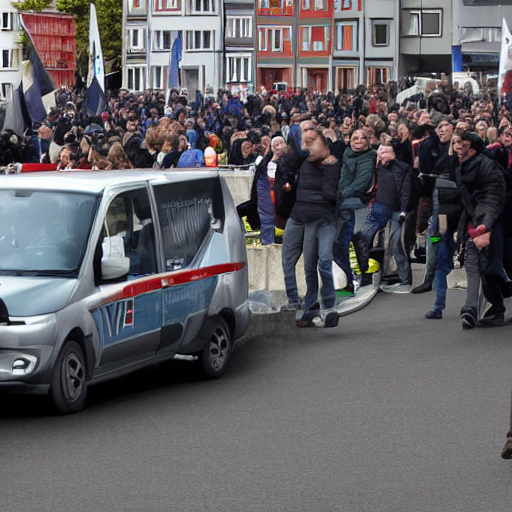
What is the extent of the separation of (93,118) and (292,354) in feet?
81.3

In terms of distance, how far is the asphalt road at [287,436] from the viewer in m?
8.41

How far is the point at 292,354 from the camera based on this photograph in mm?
14422

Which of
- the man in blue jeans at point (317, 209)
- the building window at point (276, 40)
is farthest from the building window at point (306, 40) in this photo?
the man in blue jeans at point (317, 209)

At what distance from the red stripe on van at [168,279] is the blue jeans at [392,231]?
5.82 metres

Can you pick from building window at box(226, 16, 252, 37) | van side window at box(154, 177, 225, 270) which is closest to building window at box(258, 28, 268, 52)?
building window at box(226, 16, 252, 37)

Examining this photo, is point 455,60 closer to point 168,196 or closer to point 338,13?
point 338,13

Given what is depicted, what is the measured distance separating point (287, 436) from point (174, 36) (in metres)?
114

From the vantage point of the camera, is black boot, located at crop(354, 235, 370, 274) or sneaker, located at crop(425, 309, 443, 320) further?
black boot, located at crop(354, 235, 370, 274)

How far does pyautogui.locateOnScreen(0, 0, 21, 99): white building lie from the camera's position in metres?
146

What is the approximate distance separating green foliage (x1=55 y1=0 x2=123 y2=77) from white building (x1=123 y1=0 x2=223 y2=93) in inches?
123

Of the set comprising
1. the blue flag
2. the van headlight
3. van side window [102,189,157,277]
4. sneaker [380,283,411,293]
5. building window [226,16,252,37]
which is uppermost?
building window [226,16,252,37]

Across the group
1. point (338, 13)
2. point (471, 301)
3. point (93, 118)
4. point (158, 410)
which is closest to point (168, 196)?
point (158, 410)

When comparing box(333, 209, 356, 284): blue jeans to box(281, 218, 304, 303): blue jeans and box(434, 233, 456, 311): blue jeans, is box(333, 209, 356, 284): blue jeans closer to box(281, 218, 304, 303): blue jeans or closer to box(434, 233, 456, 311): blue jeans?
box(281, 218, 304, 303): blue jeans

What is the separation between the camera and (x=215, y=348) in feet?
43.1
